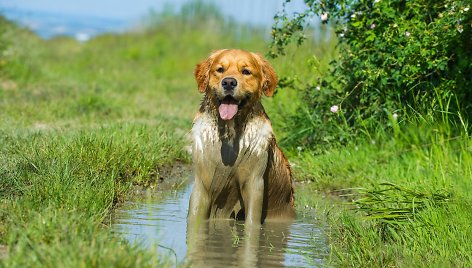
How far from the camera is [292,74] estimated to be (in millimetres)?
10328

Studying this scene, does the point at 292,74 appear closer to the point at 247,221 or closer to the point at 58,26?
the point at 247,221

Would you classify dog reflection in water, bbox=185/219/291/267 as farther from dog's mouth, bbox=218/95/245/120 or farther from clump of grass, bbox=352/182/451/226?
dog's mouth, bbox=218/95/245/120

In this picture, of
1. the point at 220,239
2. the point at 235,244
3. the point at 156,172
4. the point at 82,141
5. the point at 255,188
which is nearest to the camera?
the point at 235,244

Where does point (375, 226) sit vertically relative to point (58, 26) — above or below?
below

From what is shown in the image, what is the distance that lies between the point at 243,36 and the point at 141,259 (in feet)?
61.9

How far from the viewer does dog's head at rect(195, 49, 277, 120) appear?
667cm

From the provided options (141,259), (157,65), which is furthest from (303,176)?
(157,65)

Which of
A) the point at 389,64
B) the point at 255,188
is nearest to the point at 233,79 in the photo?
the point at 255,188

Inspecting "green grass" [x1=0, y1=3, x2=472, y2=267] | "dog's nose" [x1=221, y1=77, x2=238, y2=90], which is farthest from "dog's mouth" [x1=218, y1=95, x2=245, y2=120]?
"green grass" [x1=0, y1=3, x2=472, y2=267]

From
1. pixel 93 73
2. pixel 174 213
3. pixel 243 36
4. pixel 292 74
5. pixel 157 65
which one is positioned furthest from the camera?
pixel 243 36

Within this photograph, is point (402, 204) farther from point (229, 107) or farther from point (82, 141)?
point (82, 141)

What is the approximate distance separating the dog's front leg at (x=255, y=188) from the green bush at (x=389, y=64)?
2135 millimetres

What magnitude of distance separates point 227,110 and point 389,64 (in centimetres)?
259

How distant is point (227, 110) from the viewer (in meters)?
6.70
